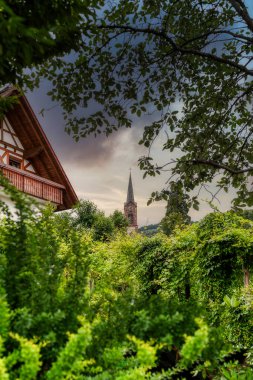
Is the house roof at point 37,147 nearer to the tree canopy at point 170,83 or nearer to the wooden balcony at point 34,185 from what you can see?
the wooden balcony at point 34,185

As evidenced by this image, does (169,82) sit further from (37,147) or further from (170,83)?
(37,147)

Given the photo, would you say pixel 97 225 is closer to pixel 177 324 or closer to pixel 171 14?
pixel 171 14

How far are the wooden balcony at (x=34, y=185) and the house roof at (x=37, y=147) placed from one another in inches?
17.2

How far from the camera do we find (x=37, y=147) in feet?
49.7

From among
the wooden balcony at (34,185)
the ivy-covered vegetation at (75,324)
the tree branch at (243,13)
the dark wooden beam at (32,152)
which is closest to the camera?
the ivy-covered vegetation at (75,324)

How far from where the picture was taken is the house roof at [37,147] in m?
14.8

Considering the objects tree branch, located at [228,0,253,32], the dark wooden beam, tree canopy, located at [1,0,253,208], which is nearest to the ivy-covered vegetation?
tree canopy, located at [1,0,253,208]

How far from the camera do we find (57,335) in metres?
1.94

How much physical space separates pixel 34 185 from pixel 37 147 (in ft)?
5.02

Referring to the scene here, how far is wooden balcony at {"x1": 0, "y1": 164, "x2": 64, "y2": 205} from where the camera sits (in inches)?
523

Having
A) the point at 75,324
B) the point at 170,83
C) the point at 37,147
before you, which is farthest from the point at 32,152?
the point at 75,324

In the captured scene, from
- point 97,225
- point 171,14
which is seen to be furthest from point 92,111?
point 97,225

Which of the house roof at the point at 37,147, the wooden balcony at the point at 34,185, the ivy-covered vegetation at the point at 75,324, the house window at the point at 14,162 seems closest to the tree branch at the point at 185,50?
the ivy-covered vegetation at the point at 75,324

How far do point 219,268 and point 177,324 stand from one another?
261 inches
